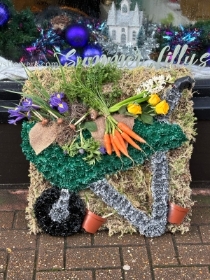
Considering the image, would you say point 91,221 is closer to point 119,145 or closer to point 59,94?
point 119,145

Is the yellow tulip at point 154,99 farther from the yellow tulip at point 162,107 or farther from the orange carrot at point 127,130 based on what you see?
the orange carrot at point 127,130

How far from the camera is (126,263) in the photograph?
3.28 meters

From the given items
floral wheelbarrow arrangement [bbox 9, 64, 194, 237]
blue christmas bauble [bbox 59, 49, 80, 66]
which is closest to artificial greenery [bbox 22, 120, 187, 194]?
floral wheelbarrow arrangement [bbox 9, 64, 194, 237]

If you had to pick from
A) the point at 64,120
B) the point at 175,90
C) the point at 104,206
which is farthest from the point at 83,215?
the point at 175,90

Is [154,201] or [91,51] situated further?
[91,51]

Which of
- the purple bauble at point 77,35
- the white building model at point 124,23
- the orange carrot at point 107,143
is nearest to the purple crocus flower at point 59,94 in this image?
the orange carrot at point 107,143

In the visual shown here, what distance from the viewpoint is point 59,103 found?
10.6ft

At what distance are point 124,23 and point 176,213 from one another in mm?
1471

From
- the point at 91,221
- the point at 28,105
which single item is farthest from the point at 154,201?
the point at 28,105

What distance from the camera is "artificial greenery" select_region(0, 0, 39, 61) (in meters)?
3.78

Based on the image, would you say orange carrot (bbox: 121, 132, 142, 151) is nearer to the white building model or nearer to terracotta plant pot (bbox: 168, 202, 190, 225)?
terracotta plant pot (bbox: 168, 202, 190, 225)

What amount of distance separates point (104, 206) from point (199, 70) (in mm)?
1287

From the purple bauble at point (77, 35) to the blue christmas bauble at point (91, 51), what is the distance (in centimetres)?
4

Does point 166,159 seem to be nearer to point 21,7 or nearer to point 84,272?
point 84,272
